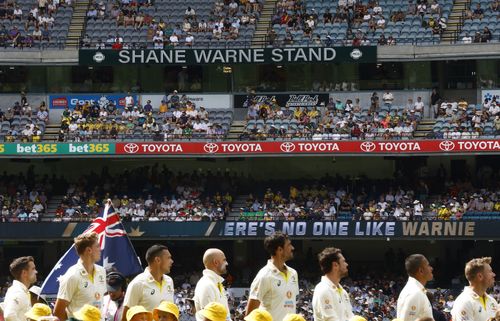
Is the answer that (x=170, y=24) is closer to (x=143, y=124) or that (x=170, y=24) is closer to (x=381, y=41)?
(x=143, y=124)

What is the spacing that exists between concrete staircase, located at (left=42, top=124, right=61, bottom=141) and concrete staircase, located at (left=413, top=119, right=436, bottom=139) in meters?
12.0

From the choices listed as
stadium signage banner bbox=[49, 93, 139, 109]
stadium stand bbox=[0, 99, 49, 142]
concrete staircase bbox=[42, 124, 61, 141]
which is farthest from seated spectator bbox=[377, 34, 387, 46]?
stadium stand bbox=[0, 99, 49, 142]

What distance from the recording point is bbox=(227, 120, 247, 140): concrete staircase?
136ft

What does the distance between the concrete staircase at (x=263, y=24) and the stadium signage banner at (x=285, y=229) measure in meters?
7.39

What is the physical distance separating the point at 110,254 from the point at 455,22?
24.8 metres

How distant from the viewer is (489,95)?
1625 inches

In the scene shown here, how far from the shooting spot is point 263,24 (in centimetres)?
4381

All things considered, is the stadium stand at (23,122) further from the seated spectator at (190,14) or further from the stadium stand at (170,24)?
the seated spectator at (190,14)

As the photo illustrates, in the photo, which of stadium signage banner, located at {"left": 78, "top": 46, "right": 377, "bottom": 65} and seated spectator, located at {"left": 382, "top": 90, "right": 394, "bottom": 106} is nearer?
stadium signage banner, located at {"left": 78, "top": 46, "right": 377, "bottom": 65}

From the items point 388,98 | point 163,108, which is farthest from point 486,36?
point 163,108

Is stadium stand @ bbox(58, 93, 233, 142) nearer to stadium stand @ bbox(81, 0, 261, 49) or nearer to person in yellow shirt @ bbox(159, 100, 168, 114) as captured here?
person in yellow shirt @ bbox(159, 100, 168, 114)

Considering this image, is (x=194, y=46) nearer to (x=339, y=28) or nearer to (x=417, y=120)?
(x=339, y=28)

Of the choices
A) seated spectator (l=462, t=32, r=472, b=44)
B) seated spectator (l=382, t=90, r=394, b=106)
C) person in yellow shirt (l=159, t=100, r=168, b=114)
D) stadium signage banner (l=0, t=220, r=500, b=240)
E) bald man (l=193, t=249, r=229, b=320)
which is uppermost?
seated spectator (l=462, t=32, r=472, b=44)

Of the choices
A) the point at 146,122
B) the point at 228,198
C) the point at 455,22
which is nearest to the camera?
the point at 228,198
